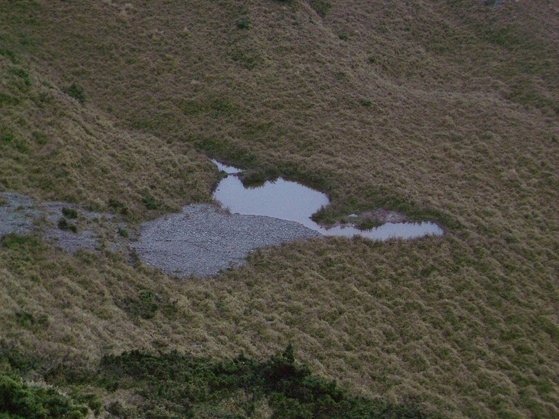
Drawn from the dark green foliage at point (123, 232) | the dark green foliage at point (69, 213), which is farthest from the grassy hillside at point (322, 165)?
the dark green foliage at point (123, 232)

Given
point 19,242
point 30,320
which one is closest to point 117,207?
point 19,242

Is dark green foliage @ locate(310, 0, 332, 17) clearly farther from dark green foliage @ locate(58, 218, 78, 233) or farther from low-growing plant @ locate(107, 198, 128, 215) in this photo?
dark green foliage @ locate(58, 218, 78, 233)

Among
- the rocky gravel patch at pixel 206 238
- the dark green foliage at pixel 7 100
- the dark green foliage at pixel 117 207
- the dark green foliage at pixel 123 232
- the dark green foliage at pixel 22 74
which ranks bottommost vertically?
the rocky gravel patch at pixel 206 238

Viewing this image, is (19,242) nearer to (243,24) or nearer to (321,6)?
(243,24)

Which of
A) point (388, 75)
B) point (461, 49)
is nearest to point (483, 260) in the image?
point (388, 75)

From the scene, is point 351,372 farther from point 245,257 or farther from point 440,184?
point 440,184

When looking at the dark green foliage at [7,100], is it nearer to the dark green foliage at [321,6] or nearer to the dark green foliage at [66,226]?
the dark green foliage at [66,226]
